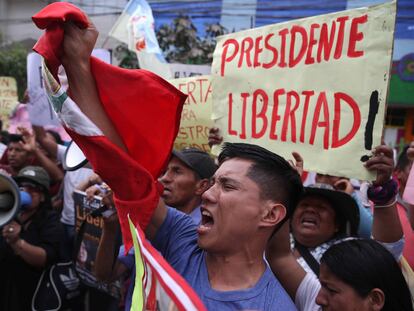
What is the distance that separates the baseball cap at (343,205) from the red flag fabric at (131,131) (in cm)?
102

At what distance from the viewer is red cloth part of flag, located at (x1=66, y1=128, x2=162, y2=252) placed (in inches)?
52.6

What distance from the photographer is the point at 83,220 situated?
289 centimetres

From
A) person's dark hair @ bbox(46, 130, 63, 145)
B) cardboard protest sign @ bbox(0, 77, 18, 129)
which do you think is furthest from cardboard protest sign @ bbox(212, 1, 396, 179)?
cardboard protest sign @ bbox(0, 77, 18, 129)

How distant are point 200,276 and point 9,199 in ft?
6.11

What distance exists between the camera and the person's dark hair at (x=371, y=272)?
5.25ft

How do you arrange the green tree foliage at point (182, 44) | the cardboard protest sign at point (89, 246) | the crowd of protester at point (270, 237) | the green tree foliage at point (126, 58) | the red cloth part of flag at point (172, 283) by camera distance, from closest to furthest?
1. the red cloth part of flag at point (172, 283)
2. the crowd of protester at point (270, 237)
3. the cardboard protest sign at point (89, 246)
4. the green tree foliage at point (182, 44)
5. the green tree foliage at point (126, 58)

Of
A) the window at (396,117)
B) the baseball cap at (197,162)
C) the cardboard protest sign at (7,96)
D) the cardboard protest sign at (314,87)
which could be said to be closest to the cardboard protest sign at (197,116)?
the cardboard protest sign at (314,87)

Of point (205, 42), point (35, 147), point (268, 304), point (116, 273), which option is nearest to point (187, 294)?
point (268, 304)

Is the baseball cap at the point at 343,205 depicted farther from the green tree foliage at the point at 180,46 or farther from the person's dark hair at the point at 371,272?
the green tree foliage at the point at 180,46

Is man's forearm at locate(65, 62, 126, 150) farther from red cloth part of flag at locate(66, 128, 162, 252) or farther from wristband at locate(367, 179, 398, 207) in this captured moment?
wristband at locate(367, 179, 398, 207)

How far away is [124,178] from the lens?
4.49ft

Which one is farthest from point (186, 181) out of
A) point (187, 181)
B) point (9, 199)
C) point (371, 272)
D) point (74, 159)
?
point (371, 272)

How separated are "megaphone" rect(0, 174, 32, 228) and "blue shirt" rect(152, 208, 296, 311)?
150 cm

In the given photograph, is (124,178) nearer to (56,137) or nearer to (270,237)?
(270,237)
